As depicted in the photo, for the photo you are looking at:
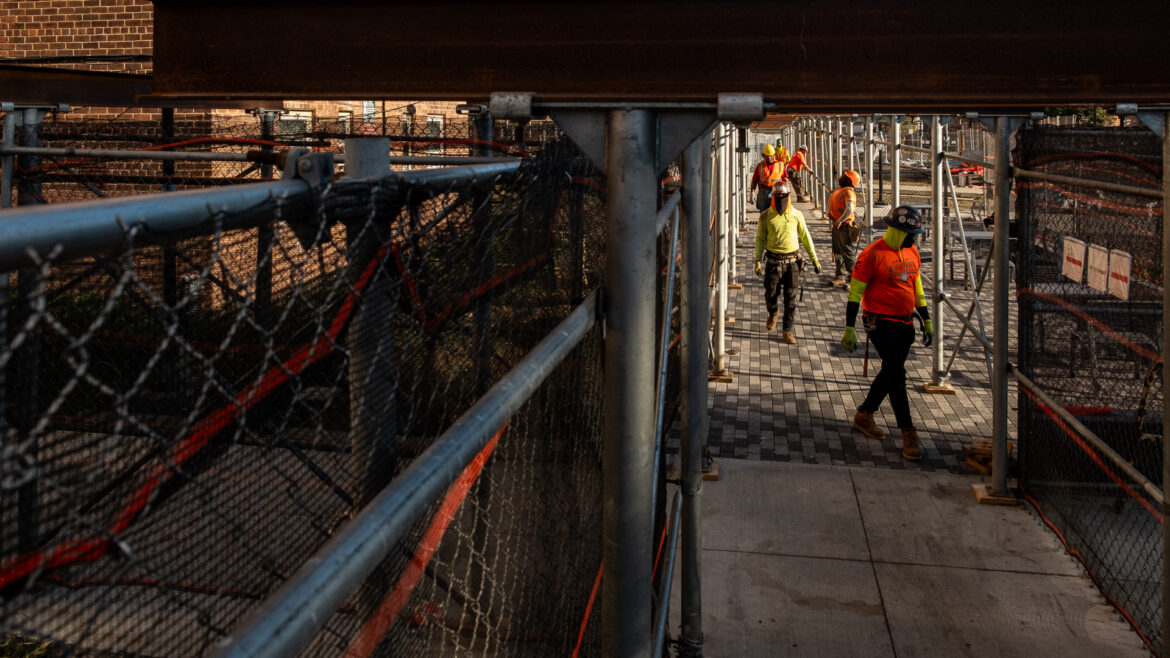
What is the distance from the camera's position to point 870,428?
26.4 ft

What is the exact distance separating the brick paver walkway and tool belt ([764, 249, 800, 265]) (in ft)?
2.94

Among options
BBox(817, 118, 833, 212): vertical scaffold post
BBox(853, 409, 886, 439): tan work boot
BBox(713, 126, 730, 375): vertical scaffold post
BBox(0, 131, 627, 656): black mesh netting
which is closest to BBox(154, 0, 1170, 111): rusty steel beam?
BBox(0, 131, 627, 656): black mesh netting

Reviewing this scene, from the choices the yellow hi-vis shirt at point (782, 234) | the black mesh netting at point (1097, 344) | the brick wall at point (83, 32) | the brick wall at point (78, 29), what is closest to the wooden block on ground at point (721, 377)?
the yellow hi-vis shirt at point (782, 234)

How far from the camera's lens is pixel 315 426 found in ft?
6.15

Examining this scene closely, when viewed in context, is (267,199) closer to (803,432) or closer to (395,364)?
(395,364)

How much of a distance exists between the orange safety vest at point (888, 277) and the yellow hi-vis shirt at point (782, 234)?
3.70m

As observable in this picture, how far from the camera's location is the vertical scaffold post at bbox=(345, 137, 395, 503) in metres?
1.56

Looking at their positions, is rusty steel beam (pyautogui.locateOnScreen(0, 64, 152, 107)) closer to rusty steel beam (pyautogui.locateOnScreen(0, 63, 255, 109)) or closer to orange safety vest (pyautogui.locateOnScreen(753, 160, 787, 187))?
rusty steel beam (pyautogui.locateOnScreen(0, 63, 255, 109))

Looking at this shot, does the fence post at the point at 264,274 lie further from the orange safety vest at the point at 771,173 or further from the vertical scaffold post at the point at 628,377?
the orange safety vest at the point at 771,173

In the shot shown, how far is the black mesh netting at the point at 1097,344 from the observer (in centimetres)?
518

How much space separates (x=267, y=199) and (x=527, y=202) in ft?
3.61

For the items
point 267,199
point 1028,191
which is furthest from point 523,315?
point 1028,191

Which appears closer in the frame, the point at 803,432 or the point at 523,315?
the point at 523,315

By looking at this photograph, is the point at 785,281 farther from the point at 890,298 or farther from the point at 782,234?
the point at 890,298
